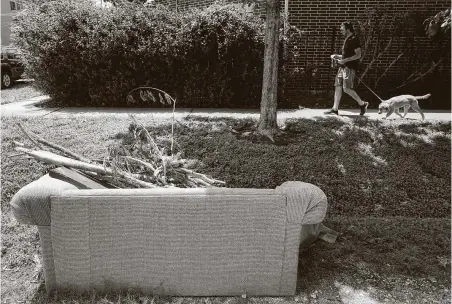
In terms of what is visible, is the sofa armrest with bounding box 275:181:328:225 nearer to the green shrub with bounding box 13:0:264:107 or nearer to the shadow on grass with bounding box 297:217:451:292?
the shadow on grass with bounding box 297:217:451:292

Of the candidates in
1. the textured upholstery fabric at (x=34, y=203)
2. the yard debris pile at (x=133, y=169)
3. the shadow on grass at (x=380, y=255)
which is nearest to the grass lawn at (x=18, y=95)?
the yard debris pile at (x=133, y=169)

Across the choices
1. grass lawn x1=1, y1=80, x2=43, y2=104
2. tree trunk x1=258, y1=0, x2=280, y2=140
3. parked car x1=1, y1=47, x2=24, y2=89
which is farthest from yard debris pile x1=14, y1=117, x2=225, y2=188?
parked car x1=1, y1=47, x2=24, y2=89

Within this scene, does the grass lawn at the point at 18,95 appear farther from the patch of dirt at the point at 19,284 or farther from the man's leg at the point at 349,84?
the patch of dirt at the point at 19,284

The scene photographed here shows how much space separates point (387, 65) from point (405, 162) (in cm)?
636

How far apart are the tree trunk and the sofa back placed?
3.75 m

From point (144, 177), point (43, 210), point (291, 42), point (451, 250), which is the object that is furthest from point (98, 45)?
point (451, 250)

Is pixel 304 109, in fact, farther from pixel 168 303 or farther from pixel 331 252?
pixel 168 303

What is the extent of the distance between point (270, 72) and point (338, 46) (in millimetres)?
5520

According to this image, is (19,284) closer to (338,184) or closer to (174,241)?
(174,241)

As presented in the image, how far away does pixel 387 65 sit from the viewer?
11.3 m

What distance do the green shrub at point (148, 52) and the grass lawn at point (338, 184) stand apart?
1961 mm

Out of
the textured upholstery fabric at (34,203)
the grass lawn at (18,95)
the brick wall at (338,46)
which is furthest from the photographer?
the grass lawn at (18,95)

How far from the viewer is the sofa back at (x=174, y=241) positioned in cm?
282

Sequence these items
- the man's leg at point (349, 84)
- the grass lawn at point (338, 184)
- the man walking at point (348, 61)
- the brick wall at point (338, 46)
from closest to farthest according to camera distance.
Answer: the grass lawn at point (338, 184) → the man walking at point (348, 61) → the man's leg at point (349, 84) → the brick wall at point (338, 46)
